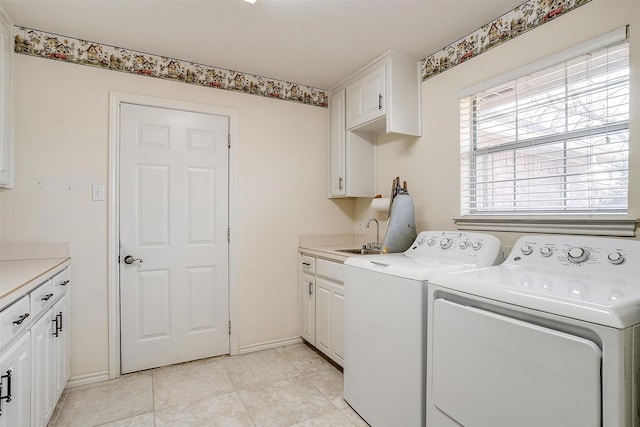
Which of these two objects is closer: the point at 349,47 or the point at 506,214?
the point at 506,214

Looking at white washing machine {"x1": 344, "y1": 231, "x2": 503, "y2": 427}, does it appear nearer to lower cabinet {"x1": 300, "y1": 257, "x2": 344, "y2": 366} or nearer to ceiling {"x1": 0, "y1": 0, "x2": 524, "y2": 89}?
lower cabinet {"x1": 300, "y1": 257, "x2": 344, "y2": 366}

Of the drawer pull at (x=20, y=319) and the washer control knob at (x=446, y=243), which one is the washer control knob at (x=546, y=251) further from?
the drawer pull at (x=20, y=319)

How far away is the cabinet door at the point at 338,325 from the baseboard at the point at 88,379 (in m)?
1.59

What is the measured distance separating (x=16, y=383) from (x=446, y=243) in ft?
6.90

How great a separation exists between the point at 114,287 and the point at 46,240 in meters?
0.51

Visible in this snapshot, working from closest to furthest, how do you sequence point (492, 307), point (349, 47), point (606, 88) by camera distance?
1. point (492, 307)
2. point (606, 88)
3. point (349, 47)

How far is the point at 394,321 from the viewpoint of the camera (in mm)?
1636

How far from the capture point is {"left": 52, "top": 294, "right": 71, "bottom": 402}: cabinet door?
5.97 ft

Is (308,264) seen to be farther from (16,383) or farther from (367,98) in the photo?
(16,383)

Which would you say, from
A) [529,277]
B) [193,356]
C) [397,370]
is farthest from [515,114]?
[193,356]

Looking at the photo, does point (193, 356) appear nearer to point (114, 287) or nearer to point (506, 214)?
point (114, 287)

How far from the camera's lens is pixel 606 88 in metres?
1.59

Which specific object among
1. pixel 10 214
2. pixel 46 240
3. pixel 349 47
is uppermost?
pixel 349 47

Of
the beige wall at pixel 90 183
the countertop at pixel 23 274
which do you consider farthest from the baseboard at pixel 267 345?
the countertop at pixel 23 274
